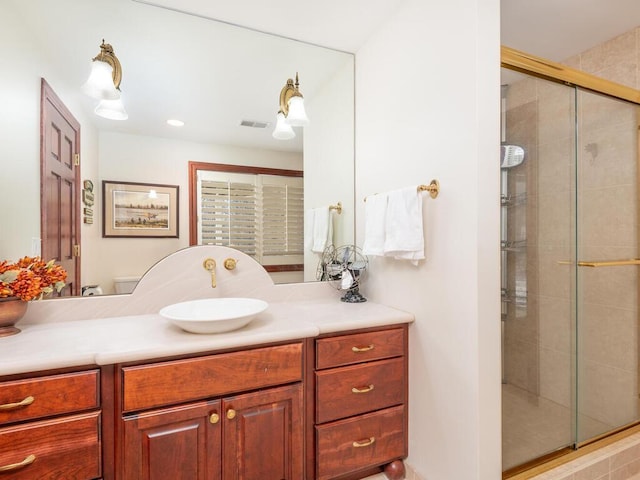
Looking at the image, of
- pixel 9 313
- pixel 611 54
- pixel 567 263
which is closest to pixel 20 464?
pixel 9 313

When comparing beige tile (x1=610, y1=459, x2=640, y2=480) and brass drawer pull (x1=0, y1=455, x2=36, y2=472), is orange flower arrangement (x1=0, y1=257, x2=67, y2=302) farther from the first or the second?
beige tile (x1=610, y1=459, x2=640, y2=480)

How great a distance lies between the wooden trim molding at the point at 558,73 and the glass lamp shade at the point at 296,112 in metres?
1.03

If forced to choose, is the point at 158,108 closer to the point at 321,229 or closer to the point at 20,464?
the point at 321,229

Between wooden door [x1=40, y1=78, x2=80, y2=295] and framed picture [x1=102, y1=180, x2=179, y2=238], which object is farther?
framed picture [x1=102, y1=180, x2=179, y2=238]

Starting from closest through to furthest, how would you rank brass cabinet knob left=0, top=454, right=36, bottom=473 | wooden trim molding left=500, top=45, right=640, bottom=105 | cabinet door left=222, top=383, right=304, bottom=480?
brass cabinet knob left=0, top=454, right=36, bottom=473 → cabinet door left=222, top=383, right=304, bottom=480 → wooden trim molding left=500, top=45, right=640, bottom=105

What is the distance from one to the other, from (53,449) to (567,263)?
2.32 metres

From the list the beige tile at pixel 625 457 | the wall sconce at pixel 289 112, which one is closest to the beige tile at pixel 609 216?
the beige tile at pixel 625 457

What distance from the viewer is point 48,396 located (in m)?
1.08

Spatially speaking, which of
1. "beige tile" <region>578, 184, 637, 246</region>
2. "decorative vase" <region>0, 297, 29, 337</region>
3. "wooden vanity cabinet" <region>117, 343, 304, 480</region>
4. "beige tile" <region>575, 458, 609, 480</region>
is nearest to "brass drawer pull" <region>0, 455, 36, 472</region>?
"wooden vanity cabinet" <region>117, 343, 304, 480</region>

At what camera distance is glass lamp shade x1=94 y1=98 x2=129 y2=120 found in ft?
5.41

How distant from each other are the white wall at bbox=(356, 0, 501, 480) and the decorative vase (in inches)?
64.8

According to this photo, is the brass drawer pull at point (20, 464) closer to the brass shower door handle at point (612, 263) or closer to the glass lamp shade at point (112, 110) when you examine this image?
the glass lamp shade at point (112, 110)

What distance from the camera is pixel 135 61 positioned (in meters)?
1.68

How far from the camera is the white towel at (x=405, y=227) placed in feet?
5.01
